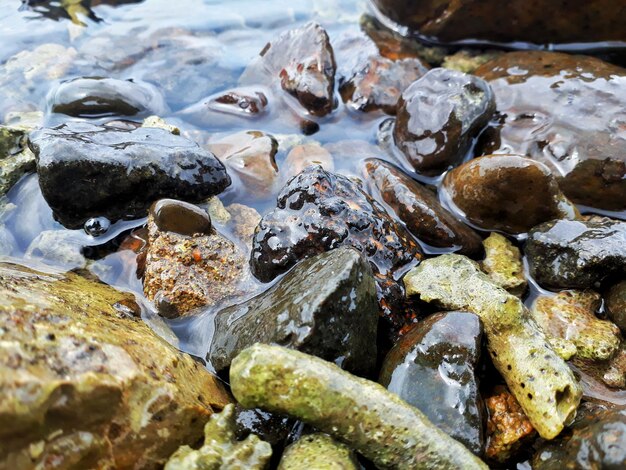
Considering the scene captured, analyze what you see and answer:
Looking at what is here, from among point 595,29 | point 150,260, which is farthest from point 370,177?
point 595,29

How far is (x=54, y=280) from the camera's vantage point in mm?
3195

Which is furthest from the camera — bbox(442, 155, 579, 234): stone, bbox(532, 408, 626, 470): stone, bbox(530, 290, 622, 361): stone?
bbox(442, 155, 579, 234): stone

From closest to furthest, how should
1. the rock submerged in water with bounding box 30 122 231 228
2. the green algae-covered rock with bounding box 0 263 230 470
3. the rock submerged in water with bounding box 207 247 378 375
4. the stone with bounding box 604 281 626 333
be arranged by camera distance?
1. the green algae-covered rock with bounding box 0 263 230 470
2. the rock submerged in water with bounding box 207 247 378 375
3. the stone with bounding box 604 281 626 333
4. the rock submerged in water with bounding box 30 122 231 228

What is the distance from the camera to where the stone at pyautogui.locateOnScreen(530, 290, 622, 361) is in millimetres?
3154

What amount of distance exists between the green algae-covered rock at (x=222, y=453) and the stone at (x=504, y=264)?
76.5 inches

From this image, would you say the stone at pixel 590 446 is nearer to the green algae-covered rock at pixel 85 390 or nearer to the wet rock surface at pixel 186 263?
the green algae-covered rock at pixel 85 390

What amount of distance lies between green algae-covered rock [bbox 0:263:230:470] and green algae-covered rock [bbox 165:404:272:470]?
0.38 feet

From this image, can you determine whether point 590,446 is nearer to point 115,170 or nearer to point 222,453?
point 222,453

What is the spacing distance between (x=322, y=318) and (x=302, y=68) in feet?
10.7

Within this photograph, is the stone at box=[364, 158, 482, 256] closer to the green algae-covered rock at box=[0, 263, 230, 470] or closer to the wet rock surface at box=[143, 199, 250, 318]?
the wet rock surface at box=[143, 199, 250, 318]

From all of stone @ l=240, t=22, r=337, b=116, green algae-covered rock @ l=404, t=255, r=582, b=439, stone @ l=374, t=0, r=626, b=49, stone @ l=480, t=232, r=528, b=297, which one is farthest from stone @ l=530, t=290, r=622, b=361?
stone @ l=374, t=0, r=626, b=49

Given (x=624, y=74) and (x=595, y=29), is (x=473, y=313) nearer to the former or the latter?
(x=624, y=74)

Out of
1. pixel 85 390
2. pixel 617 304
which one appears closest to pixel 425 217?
pixel 617 304

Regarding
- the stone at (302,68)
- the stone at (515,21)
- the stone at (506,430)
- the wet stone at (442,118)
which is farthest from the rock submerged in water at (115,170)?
the stone at (515,21)
